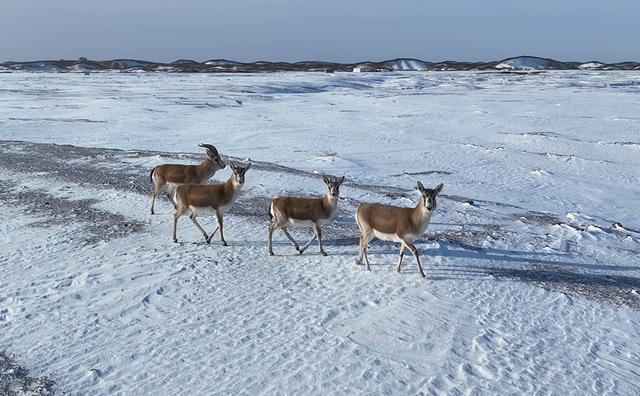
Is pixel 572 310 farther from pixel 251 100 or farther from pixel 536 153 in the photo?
pixel 251 100

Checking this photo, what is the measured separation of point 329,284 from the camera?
10055mm

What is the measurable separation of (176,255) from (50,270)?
2.09 m

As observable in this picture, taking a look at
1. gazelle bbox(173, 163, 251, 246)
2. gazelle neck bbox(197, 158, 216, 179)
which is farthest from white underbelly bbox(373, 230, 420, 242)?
gazelle neck bbox(197, 158, 216, 179)

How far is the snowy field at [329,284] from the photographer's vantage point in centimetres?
762

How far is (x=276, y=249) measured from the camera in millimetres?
A: 11758

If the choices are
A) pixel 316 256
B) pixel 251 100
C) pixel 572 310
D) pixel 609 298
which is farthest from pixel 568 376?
pixel 251 100

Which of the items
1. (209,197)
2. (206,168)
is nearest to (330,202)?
(209,197)

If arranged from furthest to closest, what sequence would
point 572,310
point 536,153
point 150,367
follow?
point 536,153 < point 572,310 < point 150,367

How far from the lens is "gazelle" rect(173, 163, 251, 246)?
38.0 feet

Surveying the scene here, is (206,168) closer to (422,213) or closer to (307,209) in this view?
(307,209)

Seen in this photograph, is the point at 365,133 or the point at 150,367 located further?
the point at 365,133

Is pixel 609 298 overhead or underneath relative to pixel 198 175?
underneath

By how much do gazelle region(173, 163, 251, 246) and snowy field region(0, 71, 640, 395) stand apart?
2.21 feet

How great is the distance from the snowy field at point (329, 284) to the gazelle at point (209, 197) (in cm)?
67
